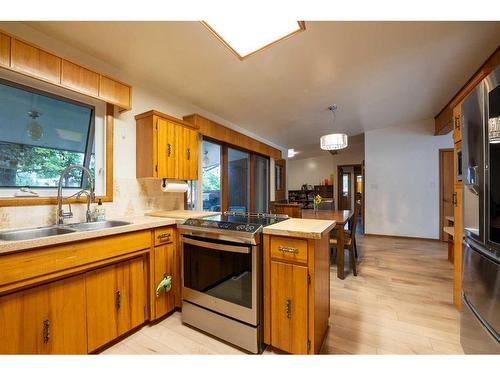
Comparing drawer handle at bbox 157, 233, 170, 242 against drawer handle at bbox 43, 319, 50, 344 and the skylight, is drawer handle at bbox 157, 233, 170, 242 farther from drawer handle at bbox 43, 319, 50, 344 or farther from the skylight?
the skylight

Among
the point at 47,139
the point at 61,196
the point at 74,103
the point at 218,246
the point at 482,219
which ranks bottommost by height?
the point at 218,246

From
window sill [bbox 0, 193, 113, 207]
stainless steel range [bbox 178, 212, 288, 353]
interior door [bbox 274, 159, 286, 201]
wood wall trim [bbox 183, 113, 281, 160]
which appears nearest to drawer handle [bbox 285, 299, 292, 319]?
stainless steel range [bbox 178, 212, 288, 353]

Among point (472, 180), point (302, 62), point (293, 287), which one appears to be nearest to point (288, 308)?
point (293, 287)

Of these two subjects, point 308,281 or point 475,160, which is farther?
point 308,281

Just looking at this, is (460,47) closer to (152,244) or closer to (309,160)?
(152,244)

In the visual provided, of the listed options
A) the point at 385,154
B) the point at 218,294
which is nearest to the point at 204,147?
the point at 218,294

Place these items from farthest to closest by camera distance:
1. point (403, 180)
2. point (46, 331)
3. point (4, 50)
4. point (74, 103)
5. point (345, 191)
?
point (345, 191) < point (403, 180) < point (74, 103) < point (4, 50) < point (46, 331)

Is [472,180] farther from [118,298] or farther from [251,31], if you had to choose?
[118,298]

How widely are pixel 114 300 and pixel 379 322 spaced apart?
2089mm

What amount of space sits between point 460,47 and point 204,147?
3.09 m

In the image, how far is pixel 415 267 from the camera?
10.2 feet

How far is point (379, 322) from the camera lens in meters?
1.82

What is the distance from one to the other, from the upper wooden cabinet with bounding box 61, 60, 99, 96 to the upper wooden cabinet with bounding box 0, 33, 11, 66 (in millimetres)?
284

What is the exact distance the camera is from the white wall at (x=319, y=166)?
8.18 metres
